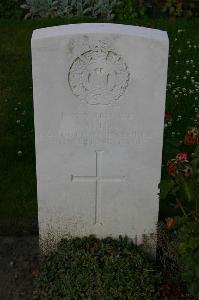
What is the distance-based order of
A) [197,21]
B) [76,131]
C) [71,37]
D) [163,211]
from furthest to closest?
[197,21], [163,211], [76,131], [71,37]

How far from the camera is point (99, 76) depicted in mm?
4055

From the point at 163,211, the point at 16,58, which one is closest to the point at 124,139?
the point at 163,211

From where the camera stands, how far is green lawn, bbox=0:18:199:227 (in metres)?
5.39

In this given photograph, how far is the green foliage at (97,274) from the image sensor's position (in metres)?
4.24

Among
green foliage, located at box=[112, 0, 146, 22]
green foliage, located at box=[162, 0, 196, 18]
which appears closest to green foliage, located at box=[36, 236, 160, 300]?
green foliage, located at box=[112, 0, 146, 22]

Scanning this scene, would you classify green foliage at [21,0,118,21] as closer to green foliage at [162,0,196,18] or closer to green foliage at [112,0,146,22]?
green foliage at [112,0,146,22]

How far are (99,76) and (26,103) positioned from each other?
117 inches

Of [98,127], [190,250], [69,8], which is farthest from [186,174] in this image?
[69,8]

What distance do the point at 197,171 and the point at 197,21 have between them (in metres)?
5.38

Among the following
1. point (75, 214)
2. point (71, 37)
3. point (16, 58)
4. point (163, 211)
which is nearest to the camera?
point (71, 37)

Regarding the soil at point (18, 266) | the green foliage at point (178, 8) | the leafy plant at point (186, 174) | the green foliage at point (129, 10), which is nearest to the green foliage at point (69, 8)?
the green foliage at point (129, 10)

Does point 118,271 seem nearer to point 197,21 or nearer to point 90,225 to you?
point 90,225

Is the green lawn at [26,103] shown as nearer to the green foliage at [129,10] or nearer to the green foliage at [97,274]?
the green foliage at [129,10]

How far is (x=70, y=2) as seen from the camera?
365 inches
